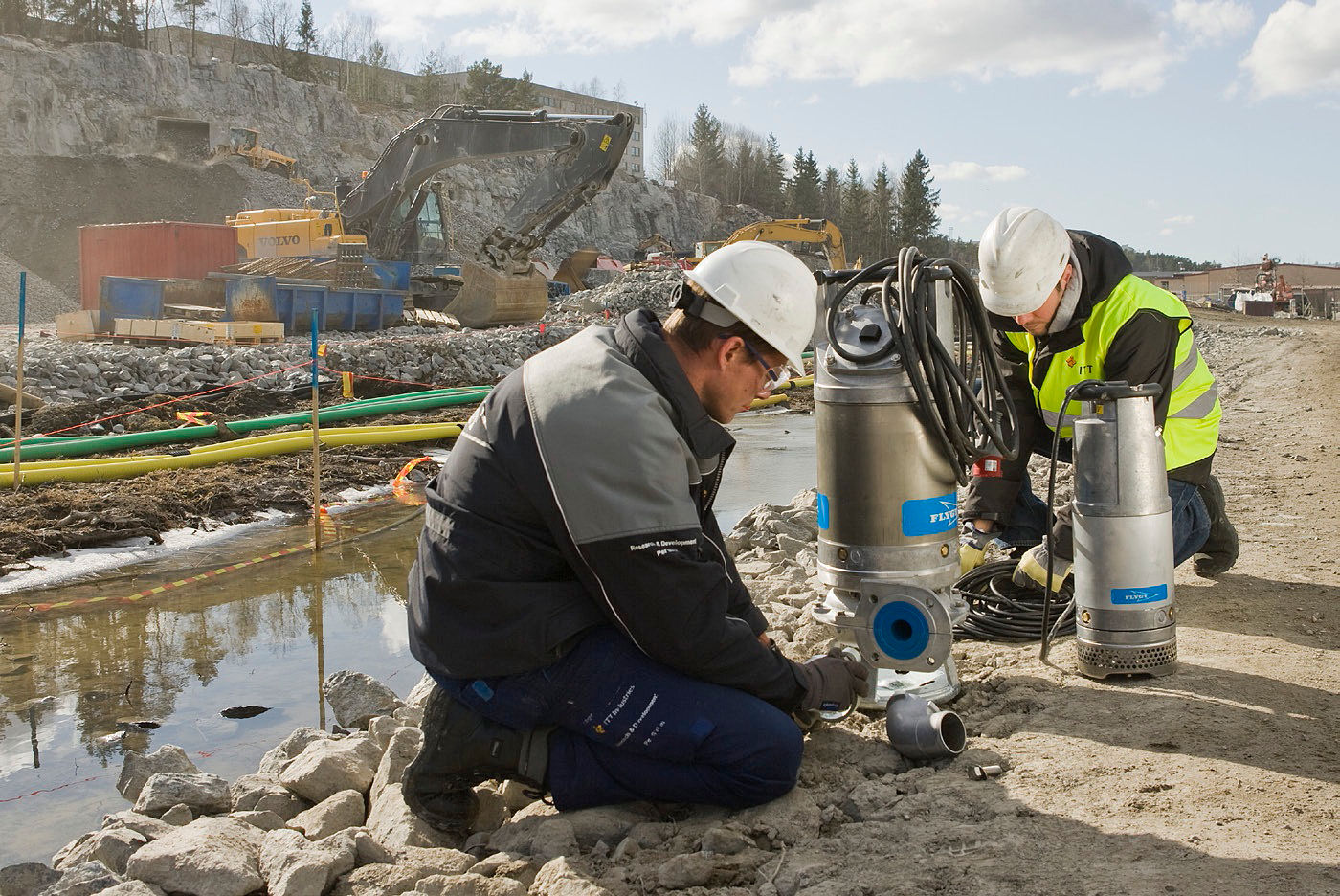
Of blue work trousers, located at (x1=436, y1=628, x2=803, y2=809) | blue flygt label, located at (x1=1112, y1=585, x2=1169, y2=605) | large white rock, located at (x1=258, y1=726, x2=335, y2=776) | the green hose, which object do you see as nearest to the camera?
blue work trousers, located at (x1=436, y1=628, x2=803, y2=809)

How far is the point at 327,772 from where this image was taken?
10.5ft

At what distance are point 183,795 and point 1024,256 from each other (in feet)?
10.1

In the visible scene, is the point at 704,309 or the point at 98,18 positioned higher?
the point at 98,18

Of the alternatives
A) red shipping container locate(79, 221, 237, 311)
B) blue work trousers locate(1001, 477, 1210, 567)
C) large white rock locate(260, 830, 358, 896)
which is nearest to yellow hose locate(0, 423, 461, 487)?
large white rock locate(260, 830, 358, 896)

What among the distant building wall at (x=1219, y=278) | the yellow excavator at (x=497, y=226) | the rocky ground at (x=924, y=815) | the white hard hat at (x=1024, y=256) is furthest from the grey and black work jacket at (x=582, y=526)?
the distant building wall at (x=1219, y=278)

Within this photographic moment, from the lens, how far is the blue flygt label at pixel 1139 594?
3.29 meters

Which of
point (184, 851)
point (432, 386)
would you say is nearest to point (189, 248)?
point (432, 386)

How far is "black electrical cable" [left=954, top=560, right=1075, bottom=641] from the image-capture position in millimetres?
3959

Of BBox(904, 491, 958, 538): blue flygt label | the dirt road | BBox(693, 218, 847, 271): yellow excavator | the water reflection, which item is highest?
BBox(693, 218, 847, 271): yellow excavator

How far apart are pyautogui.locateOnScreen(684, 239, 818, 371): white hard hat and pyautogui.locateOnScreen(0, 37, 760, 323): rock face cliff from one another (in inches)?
1273

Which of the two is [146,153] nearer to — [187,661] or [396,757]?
[187,661]

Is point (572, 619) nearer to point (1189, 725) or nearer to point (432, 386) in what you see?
point (1189, 725)

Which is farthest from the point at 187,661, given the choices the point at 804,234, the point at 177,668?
the point at 804,234

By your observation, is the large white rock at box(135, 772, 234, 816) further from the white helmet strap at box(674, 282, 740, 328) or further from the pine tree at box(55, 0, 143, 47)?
the pine tree at box(55, 0, 143, 47)
